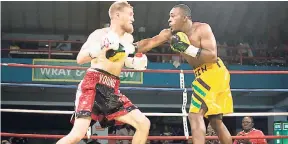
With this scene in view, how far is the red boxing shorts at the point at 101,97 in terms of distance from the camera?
104 inches

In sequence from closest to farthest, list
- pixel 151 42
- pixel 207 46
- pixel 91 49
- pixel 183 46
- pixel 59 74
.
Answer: pixel 91 49 < pixel 183 46 < pixel 207 46 < pixel 151 42 < pixel 59 74

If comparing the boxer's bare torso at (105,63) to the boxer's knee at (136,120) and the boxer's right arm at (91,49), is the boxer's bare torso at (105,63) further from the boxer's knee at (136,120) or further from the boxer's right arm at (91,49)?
the boxer's knee at (136,120)

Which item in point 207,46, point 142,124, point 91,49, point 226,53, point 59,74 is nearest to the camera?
point 91,49

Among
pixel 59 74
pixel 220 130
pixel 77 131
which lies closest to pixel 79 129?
pixel 77 131

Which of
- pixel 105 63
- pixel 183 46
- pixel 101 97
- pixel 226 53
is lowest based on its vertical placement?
pixel 101 97

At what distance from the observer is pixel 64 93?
31.3 ft

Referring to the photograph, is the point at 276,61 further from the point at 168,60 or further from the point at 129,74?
the point at 129,74

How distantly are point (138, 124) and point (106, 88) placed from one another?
0.29m

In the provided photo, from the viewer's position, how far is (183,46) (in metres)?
2.79

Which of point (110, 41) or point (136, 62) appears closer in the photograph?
point (110, 41)

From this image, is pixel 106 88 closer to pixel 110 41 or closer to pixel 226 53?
pixel 110 41

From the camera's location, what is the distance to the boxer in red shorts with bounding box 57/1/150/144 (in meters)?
2.57

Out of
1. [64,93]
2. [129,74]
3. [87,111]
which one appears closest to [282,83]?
[129,74]

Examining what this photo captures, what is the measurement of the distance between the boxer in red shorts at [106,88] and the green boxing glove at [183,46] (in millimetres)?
282
